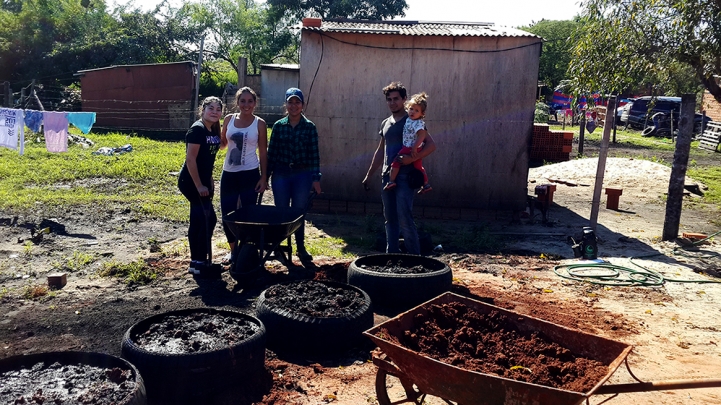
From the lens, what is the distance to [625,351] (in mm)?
3229

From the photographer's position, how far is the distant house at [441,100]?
9.34m

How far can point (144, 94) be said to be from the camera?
20.6 metres

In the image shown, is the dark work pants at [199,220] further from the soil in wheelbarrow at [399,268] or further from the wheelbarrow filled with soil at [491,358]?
the wheelbarrow filled with soil at [491,358]

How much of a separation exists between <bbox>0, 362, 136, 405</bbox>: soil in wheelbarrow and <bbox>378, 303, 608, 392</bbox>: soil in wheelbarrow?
145 cm

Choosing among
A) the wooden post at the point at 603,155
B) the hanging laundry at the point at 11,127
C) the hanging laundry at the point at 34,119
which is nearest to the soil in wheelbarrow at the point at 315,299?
the wooden post at the point at 603,155

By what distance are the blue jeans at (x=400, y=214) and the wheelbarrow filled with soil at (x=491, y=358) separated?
7.24 feet

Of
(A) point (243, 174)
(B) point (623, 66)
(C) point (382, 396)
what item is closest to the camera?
(C) point (382, 396)

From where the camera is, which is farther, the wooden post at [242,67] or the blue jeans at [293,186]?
the wooden post at [242,67]

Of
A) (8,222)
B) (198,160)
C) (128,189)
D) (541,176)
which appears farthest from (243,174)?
(541,176)

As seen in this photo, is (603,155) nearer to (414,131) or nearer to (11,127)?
(414,131)

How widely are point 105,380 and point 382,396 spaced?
5.09 ft

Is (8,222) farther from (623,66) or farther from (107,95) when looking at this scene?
(107,95)

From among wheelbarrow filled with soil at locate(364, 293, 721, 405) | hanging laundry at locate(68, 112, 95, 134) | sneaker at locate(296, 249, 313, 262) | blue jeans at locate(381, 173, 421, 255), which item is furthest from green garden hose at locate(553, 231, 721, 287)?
hanging laundry at locate(68, 112, 95, 134)

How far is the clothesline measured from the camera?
10.4 metres
